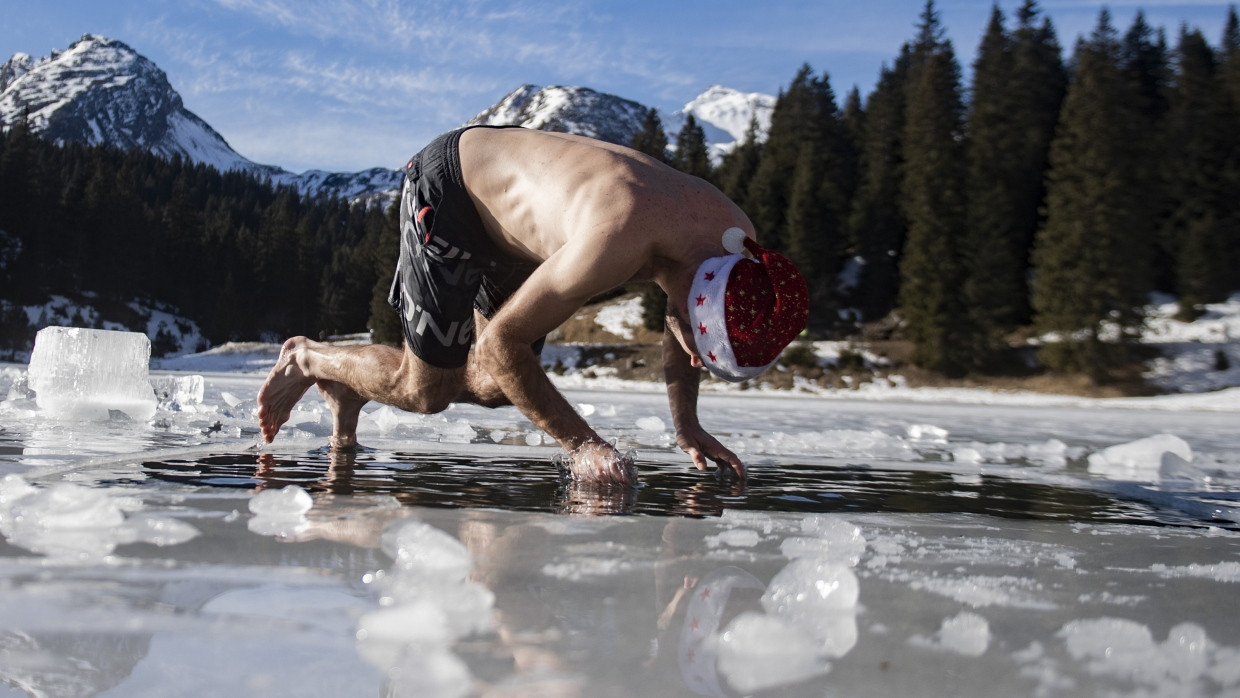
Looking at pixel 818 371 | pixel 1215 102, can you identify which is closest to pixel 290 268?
pixel 818 371

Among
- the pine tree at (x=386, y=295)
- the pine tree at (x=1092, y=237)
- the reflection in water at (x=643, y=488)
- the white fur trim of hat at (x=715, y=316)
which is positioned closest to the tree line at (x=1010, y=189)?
the pine tree at (x=1092, y=237)

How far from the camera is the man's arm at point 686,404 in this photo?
123 inches

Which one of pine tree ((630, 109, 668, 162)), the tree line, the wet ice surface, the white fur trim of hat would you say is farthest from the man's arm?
pine tree ((630, 109, 668, 162))

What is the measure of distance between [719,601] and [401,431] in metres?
4.06

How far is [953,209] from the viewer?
35.1m

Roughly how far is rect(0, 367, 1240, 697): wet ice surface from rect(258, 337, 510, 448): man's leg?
26.7 inches

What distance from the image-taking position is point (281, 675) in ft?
3.04

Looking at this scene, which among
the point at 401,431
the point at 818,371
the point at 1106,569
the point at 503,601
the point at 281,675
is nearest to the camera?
the point at 281,675

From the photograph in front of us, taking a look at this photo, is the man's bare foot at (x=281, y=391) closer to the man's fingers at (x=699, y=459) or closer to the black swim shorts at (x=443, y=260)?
the black swim shorts at (x=443, y=260)

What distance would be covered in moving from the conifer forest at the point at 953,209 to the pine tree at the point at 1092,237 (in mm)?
86

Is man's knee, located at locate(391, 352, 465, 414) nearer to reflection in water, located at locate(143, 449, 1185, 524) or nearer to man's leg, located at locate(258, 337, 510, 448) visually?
man's leg, located at locate(258, 337, 510, 448)

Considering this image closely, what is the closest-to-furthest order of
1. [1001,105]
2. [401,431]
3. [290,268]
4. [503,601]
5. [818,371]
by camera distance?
[503,601] < [401,431] < [818,371] < [1001,105] < [290,268]

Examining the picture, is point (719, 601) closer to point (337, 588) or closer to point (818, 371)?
point (337, 588)

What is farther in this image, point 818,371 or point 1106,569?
point 818,371
